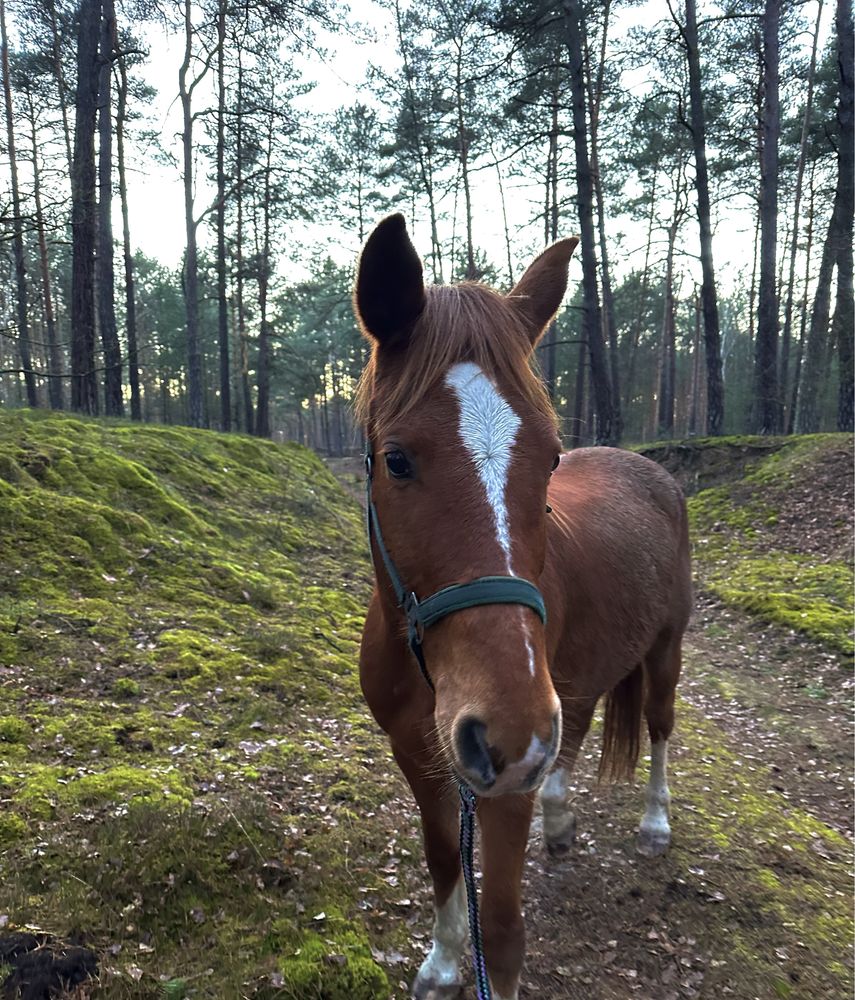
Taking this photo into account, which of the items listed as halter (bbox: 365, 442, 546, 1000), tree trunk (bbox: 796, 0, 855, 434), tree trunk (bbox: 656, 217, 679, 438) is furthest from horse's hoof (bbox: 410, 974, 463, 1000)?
tree trunk (bbox: 656, 217, 679, 438)

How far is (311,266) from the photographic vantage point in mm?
A: 23734

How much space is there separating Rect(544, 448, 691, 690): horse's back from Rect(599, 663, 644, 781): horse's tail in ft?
1.58

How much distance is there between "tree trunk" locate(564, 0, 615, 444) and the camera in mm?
11906

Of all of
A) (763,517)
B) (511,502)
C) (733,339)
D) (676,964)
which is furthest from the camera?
(733,339)

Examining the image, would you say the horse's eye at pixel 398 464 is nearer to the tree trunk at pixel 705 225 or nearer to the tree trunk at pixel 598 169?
the tree trunk at pixel 598 169

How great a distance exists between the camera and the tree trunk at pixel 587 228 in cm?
1191

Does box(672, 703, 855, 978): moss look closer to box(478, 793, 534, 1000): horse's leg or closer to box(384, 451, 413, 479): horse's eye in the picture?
box(478, 793, 534, 1000): horse's leg

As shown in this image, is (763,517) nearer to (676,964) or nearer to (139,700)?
(676,964)

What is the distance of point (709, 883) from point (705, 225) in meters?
15.1

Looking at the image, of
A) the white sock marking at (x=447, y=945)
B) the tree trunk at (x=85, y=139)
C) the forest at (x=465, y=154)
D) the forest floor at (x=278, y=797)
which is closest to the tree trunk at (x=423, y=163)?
the forest at (x=465, y=154)

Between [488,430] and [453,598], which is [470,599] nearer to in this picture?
[453,598]

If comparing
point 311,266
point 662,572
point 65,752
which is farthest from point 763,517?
point 311,266

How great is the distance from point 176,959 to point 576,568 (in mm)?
2496

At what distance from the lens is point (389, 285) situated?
6.12ft
